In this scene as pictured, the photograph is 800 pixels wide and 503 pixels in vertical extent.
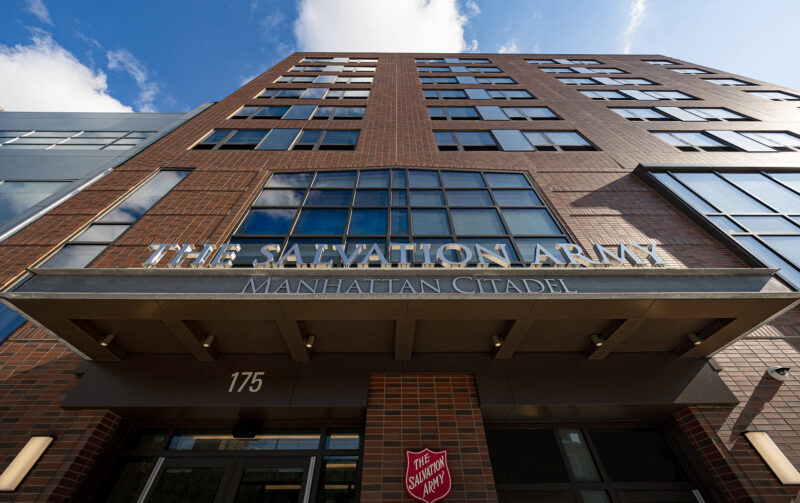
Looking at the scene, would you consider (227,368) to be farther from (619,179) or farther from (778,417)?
(619,179)

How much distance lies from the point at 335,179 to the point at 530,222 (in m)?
5.73

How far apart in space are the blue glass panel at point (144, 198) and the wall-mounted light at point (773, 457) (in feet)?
41.3

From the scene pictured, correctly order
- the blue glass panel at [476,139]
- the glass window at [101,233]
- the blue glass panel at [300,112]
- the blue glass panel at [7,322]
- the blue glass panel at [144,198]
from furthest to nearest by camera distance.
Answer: the blue glass panel at [300,112]
the blue glass panel at [476,139]
the blue glass panel at [144,198]
the glass window at [101,233]
the blue glass panel at [7,322]

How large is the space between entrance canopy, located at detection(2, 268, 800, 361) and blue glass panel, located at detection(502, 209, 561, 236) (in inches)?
127

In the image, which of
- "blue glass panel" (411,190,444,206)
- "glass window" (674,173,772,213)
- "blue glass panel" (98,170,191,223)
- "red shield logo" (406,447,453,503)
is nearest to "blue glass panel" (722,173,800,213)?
"glass window" (674,173,772,213)

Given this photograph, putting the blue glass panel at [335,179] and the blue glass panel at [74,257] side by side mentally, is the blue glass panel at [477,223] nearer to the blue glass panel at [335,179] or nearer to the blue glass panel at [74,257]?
the blue glass panel at [335,179]

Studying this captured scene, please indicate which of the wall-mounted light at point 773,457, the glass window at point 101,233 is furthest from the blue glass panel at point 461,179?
the glass window at point 101,233

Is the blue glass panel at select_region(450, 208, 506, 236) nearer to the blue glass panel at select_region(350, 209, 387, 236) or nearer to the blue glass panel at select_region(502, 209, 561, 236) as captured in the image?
the blue glass panel at select_region(502, 209, 561, 236)

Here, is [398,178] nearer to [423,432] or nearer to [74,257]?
[423,432]

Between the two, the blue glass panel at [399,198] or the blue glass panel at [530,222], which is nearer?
the blue glass panel at [530,222]

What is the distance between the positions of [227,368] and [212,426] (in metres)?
1.14

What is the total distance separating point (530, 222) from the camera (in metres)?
7.83

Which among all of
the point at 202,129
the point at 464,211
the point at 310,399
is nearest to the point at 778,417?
the point at 464,211

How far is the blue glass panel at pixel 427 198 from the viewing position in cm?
850
